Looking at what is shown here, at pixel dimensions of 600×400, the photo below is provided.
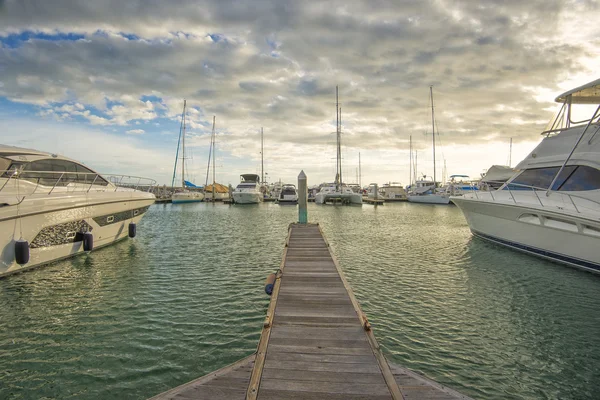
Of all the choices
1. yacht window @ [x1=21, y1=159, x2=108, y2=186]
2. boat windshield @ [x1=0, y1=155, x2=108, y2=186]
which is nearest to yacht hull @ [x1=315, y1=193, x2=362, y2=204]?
boat windshield @ [x1=0, y1=155, x2=108, y2=186]

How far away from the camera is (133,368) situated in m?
5.06

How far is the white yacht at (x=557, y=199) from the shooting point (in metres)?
10.5

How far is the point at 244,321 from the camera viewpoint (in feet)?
22.4

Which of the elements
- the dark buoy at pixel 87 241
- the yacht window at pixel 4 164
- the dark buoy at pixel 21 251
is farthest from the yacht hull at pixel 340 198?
the dark buoy at pixel 21 251

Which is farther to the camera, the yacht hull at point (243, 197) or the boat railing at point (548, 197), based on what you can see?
the yacht hull at point (243, 197)

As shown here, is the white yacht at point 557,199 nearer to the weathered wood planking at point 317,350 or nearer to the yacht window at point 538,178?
the yacht window at point 538,178

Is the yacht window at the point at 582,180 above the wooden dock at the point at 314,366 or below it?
above

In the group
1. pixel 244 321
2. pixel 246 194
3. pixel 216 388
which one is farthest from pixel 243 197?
pixel 216 388

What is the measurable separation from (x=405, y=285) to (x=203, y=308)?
5.61 m

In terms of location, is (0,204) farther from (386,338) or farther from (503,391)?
(503,391)

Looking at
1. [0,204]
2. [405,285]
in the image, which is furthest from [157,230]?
[405,285]

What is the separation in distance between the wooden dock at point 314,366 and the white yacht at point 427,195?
1889 inches

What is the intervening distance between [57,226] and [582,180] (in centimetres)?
1874

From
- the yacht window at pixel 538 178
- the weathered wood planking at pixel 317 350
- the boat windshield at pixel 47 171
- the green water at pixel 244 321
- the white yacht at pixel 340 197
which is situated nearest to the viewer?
the weathered wood planking at pixel 317 350
